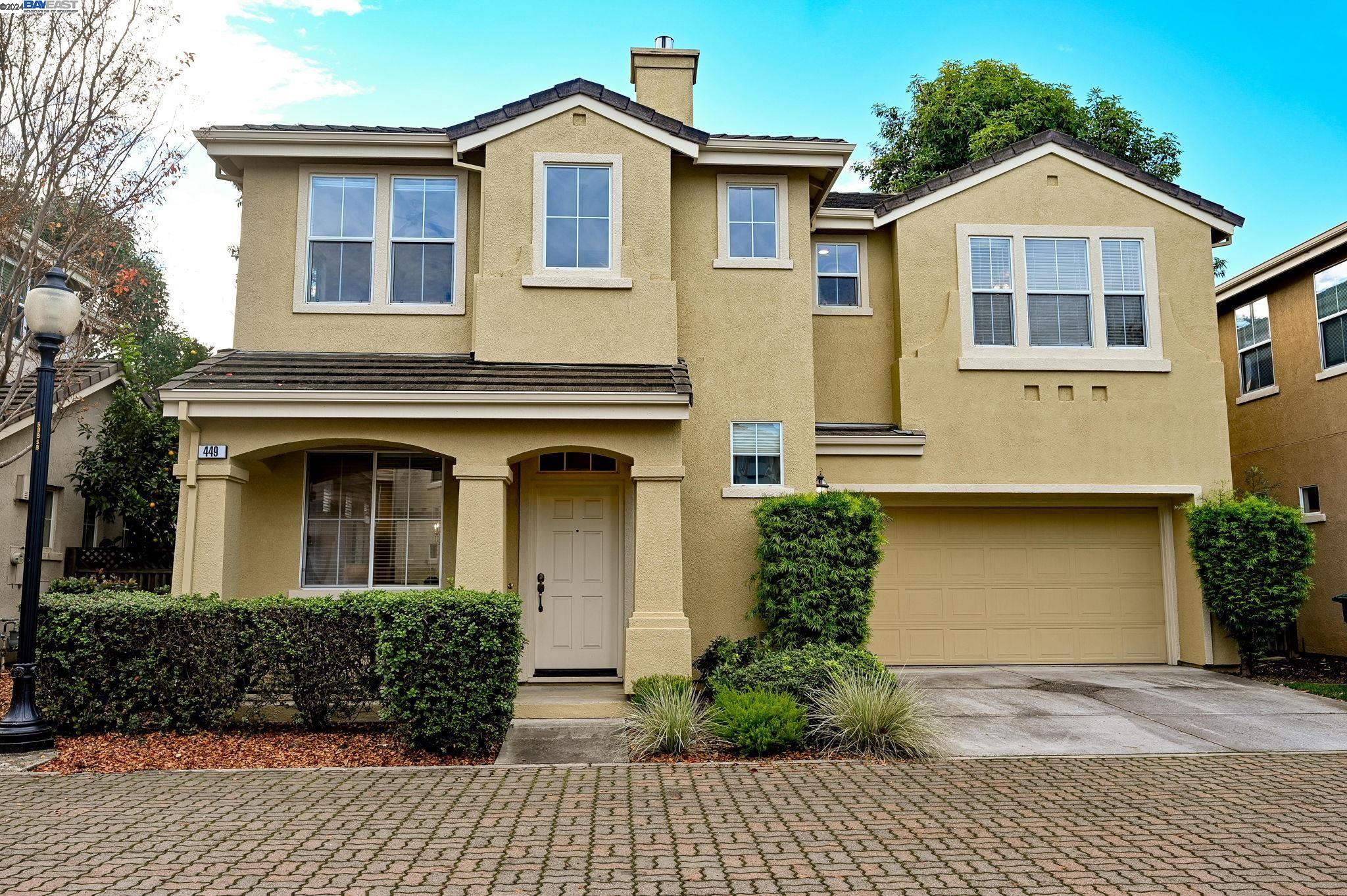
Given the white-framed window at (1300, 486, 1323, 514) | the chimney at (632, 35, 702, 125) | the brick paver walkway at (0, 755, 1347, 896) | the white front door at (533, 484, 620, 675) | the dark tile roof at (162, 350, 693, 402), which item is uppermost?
the chimney at (632, 35, 702, 125)

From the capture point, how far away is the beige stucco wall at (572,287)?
35.8 ft

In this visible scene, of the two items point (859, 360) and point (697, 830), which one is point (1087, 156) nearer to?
point (859, 360)

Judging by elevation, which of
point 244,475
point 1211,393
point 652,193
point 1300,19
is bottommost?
point 244,475

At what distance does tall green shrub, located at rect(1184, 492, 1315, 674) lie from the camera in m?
11.8

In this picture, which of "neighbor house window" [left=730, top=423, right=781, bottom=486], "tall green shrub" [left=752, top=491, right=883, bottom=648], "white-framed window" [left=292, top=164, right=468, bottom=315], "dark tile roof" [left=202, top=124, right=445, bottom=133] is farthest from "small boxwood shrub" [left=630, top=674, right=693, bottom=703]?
"dark tile roof" [left=202, top=124, right=445, bottom=133]

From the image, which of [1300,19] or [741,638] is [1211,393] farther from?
[1300,19]

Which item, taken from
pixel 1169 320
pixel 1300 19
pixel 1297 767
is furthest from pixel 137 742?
pixel 1300 19

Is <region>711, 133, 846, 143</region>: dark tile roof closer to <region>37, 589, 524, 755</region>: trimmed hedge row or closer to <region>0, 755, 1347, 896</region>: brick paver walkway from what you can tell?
<region>37, 589, 524, 755</region>: trimmed hedge row

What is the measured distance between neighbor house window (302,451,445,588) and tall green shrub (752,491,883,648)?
4052mm

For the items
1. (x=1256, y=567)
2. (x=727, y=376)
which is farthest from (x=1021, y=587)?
(x=727, y=376)

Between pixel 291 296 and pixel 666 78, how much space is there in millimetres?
5752

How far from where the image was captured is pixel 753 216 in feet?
39.1

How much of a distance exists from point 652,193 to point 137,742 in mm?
7869

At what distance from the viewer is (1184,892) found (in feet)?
15.6
